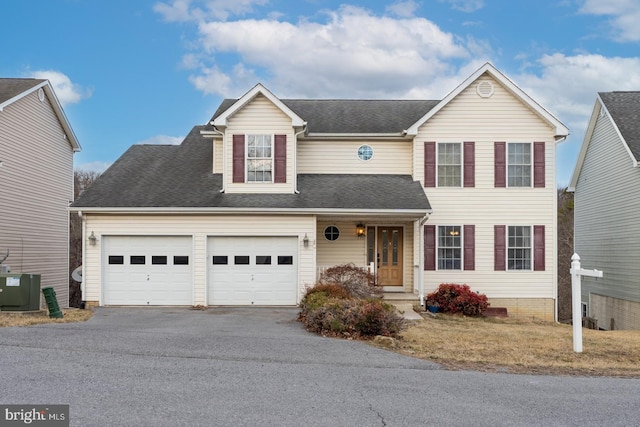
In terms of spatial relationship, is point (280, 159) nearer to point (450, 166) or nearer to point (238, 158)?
point (238, 158)

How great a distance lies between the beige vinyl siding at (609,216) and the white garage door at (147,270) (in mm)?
15179

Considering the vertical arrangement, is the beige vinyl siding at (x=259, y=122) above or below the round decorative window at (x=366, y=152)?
above

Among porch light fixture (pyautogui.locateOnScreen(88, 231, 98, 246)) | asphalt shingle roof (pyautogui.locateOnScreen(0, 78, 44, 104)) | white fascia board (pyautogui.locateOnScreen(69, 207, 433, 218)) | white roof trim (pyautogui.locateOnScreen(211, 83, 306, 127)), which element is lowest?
porch light fixture (pyautogui.locateOnScreen(88, 231, 98, 246))

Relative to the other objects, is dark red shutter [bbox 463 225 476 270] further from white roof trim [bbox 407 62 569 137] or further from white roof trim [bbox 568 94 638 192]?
white roof trim [bbox 568 94 638 192]

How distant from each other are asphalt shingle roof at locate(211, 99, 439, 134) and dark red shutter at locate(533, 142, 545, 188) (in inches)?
164

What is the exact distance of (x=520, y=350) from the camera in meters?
11.4

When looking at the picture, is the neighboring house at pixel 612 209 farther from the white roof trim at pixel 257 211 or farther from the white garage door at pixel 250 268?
the white garage door at pixel 250 268

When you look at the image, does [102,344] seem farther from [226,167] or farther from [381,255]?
[381,255]

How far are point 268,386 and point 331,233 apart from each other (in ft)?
39.6

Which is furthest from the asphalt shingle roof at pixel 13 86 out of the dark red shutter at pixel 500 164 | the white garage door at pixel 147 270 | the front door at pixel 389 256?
the dark red shutter at pixel 500 164

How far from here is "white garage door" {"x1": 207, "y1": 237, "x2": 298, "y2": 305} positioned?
730 inches

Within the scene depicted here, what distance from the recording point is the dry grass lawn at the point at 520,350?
9.99 meters

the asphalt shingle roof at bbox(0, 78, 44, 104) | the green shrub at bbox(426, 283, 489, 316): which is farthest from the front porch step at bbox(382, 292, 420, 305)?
the asphalt shingle roof at bbox(0, 78, 44, 104)

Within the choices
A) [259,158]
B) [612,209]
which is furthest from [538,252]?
[259,158]
